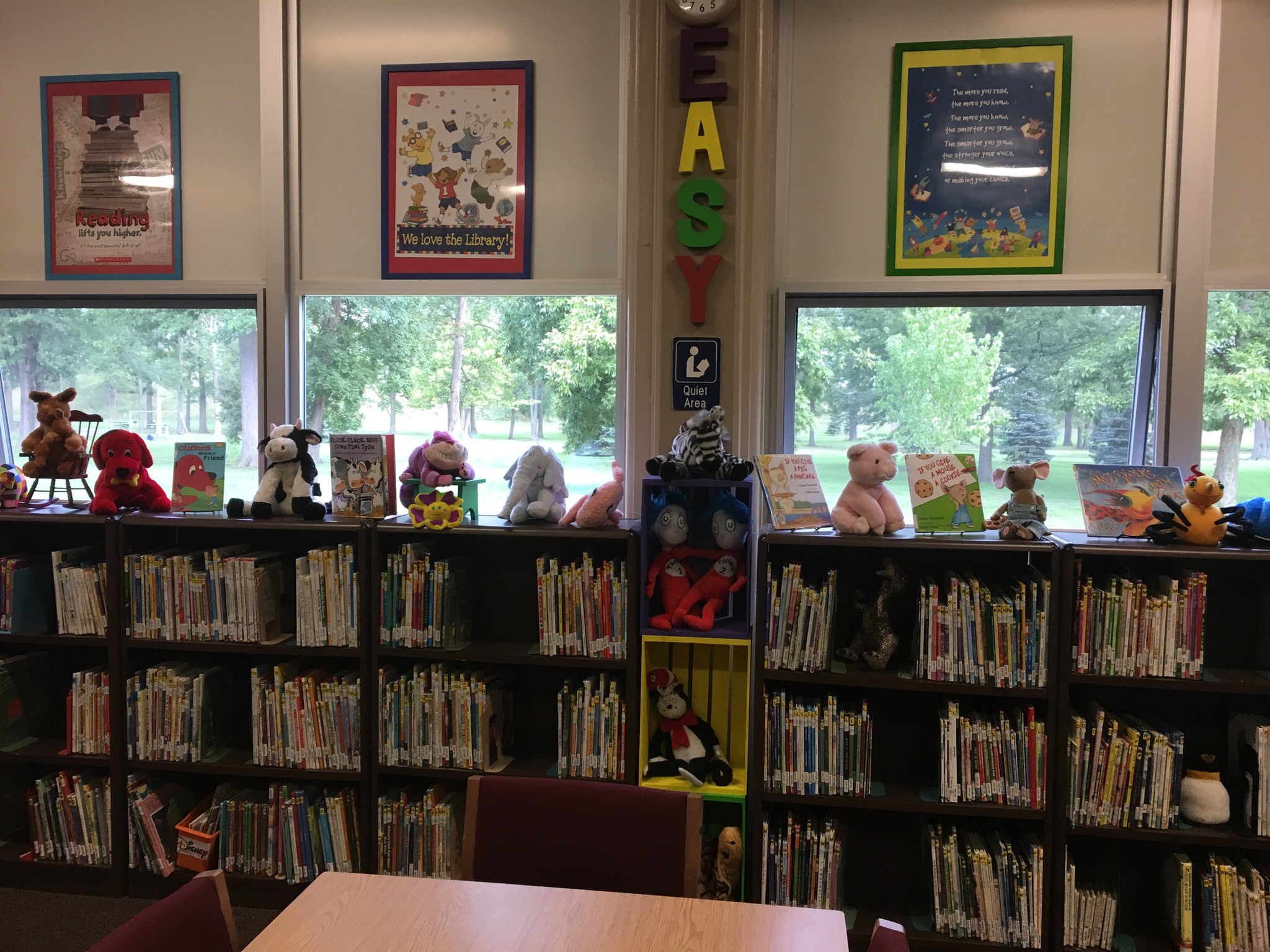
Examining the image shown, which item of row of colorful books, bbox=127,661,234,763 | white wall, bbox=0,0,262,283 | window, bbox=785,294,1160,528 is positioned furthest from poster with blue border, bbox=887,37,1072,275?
row of colorful books, bbox=127,661,234,763

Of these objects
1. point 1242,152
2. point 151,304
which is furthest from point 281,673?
point 1242,152

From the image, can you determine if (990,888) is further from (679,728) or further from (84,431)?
(84,431)

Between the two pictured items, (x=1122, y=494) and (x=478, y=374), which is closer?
(x=1122, y=494)

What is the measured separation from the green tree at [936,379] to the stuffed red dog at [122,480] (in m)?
2.45

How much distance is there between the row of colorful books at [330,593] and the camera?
275cm

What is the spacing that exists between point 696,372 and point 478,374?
813 mm

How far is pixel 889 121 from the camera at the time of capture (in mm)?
2865

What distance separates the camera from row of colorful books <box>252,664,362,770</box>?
2.76 metres

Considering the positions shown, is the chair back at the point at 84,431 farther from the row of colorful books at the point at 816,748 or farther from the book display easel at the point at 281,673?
the row of colorful books at the point at 816,748

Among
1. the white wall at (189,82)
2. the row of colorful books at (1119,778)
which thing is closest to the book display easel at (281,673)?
the white wall at (189,82)

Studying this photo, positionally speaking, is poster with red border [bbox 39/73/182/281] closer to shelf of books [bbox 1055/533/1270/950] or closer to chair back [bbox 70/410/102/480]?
chair back [bbox 70/410/102/480]

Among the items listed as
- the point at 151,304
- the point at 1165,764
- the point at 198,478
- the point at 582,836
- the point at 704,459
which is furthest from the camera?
the point at 151,304

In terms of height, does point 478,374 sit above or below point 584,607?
above

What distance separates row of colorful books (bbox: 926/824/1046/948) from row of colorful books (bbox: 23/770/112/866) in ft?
8.60
